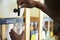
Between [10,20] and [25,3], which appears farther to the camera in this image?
[10,20]

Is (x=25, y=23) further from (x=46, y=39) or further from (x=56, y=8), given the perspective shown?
(x=56, y=8)

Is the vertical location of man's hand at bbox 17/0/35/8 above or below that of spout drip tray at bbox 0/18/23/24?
above

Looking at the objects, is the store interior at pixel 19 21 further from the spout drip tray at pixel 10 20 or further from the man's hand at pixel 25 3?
the man's hand at pixel 25 3

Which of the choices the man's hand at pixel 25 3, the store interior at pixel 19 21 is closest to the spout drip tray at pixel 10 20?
the store interior at pixel 19 21

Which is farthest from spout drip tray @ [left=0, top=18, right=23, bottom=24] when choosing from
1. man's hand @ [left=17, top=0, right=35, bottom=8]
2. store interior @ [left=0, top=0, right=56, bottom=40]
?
man's hand @ [left=17, top=0, right=35, bottom=8]

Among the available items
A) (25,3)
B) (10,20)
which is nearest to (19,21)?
(10,20)

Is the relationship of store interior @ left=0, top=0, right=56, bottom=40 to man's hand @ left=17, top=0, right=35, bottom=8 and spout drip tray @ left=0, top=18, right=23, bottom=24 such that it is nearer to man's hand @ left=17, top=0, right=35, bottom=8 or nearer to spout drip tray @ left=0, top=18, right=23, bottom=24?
spout drip tray @ left=0, top=18, right=23, bottom=24

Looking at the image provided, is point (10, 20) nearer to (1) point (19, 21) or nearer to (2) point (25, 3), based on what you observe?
(1) point (19, 21)

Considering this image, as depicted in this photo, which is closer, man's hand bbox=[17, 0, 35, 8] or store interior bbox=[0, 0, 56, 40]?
man's hand bbox=[17, 0, 35, 8]

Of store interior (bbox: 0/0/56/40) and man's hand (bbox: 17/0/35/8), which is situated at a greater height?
man's hand (bbox: 17/0/35/8)

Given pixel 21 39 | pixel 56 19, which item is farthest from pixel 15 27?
pixel 56 19

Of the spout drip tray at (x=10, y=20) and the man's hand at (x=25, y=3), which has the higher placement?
the man's hand at (x=25, y=3)

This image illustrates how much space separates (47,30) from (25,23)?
0.55 meters

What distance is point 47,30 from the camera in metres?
1.69
